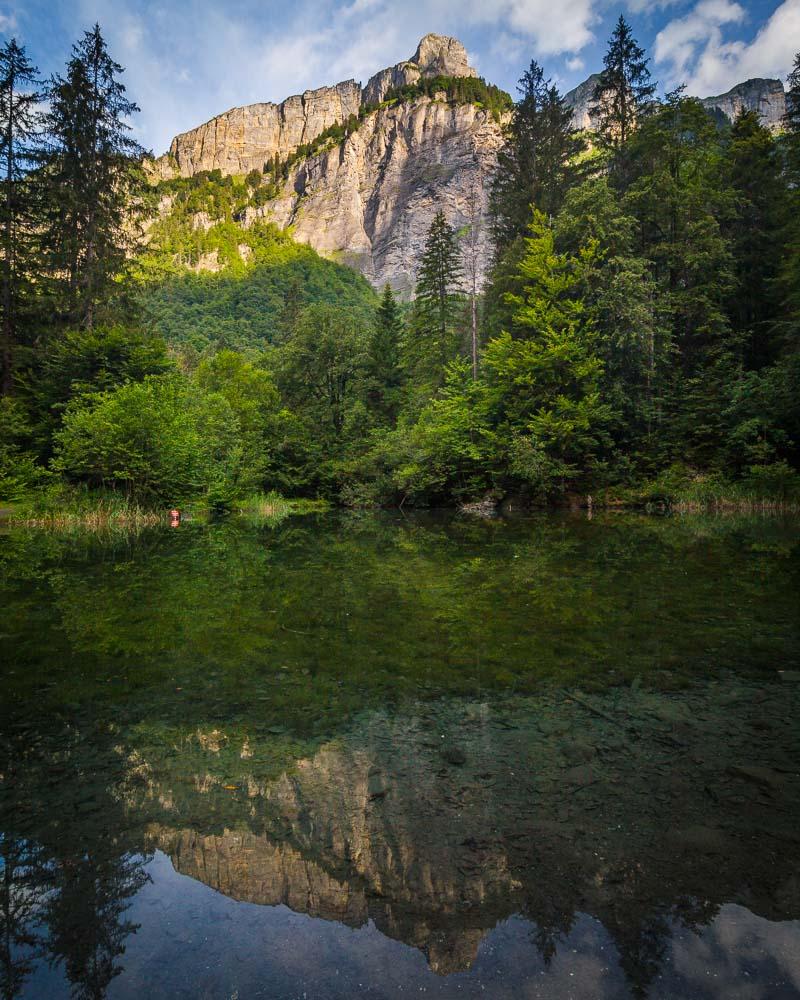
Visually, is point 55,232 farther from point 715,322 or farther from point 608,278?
point 715,322

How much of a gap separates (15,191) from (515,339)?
22684mm

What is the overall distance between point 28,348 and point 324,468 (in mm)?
16492

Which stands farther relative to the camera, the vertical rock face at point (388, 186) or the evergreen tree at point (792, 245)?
the vertical rock face at point (388, 186)

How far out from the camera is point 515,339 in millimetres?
28500

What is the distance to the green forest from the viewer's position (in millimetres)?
21172

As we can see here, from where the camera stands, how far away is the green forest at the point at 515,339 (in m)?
21.2

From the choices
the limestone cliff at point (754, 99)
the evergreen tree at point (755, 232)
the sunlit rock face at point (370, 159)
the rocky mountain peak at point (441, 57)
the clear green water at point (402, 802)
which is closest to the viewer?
the clear green water at point (402, 802)

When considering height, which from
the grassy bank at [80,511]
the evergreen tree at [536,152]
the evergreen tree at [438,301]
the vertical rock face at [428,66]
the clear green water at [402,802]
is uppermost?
the vertical rock face at [428,66]

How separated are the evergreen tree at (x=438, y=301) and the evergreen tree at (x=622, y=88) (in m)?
10.2

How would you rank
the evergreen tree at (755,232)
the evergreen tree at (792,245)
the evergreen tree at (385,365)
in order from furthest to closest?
the evergreen tree at (385,365) → the evergreen tree at (755,232) → the evergreen tree at (792,245)

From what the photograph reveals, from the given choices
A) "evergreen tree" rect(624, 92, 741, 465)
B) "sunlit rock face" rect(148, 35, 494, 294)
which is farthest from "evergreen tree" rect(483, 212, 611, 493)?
"sunlit rock face" rect(148, 35, 494, 294)

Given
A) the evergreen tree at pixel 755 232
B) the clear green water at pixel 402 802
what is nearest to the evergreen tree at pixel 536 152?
the evergreen tree at pixel 755 232

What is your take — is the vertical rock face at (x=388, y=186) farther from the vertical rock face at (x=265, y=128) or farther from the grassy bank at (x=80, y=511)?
the grassy bank at (x=80, y=511)

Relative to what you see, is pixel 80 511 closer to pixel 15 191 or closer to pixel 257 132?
pixel 15 191
